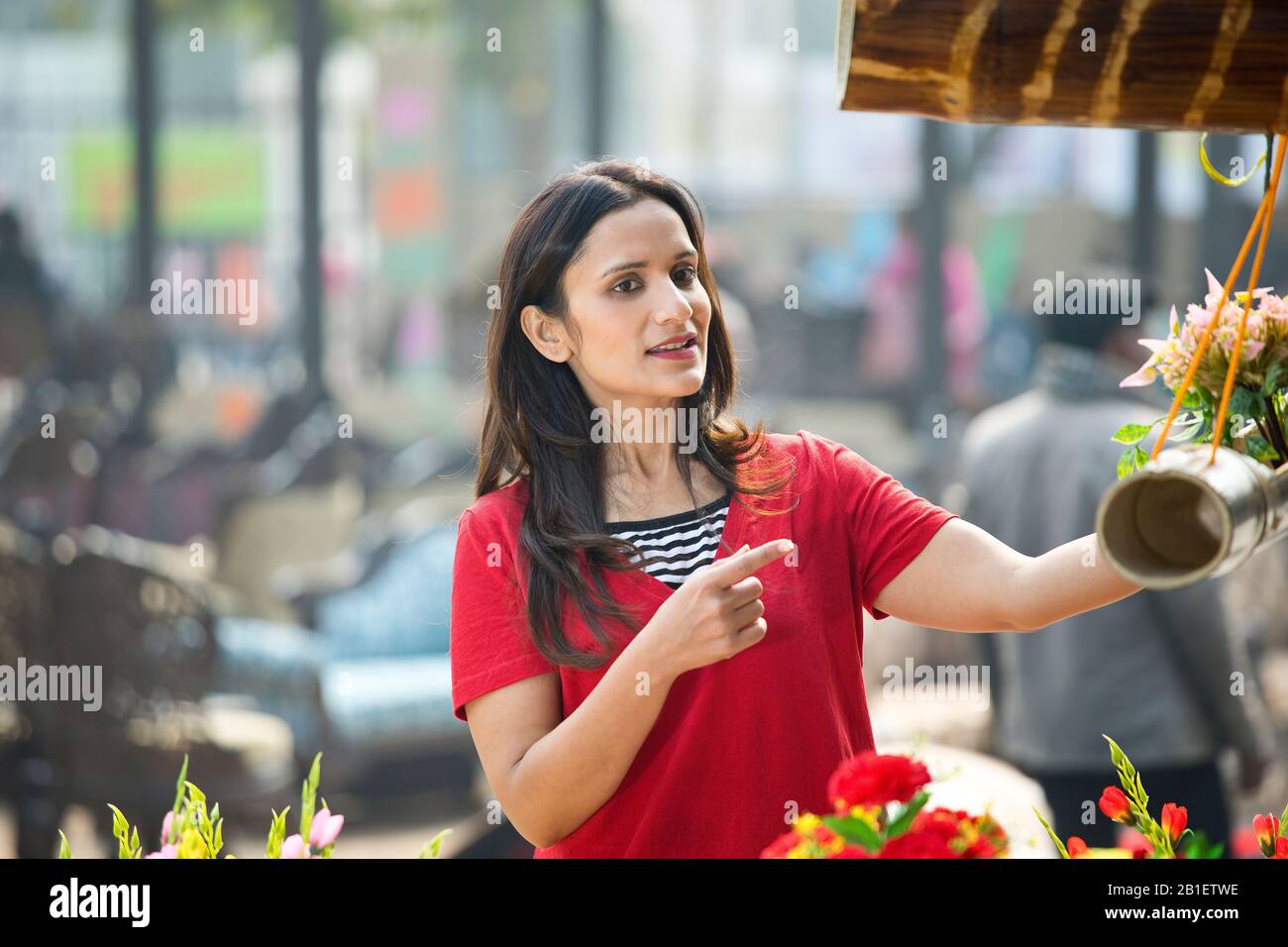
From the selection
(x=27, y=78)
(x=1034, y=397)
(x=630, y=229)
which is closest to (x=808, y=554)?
(x=630, y=229)

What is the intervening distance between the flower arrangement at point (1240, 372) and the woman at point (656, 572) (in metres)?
0.24

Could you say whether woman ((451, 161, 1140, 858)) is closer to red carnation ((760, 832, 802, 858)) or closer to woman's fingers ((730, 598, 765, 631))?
woman's fingers ((730, 598, 765, 631))

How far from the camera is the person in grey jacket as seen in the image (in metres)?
3.58

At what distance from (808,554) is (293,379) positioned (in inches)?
281

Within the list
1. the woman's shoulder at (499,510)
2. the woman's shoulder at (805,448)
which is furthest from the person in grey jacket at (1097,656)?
the woman's shoulder at (499,510)

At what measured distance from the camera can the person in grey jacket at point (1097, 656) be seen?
3576mm

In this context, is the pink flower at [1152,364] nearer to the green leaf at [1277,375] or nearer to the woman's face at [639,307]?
the green leaf at [1277,375]

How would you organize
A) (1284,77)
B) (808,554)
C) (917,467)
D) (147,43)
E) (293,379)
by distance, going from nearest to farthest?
(1284,77) < (808,554) < (917,467) < (147,43) < (293,379)

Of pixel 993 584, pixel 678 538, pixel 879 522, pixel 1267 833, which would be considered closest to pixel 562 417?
pixel 678 538

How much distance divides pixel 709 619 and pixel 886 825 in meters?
0.31

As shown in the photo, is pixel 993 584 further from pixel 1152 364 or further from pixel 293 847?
pixel 293 847

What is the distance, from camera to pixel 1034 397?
155 inches

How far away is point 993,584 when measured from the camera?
5.58 ft
